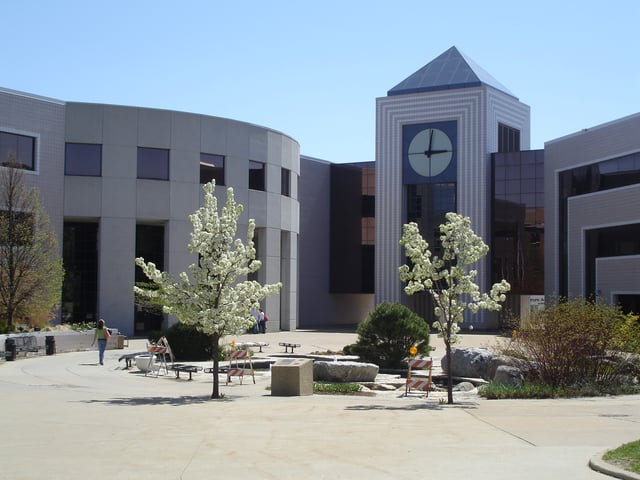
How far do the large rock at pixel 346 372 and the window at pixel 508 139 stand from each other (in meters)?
43.8

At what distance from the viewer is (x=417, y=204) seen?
64562mm

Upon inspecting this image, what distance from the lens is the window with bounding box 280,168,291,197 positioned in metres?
53.8

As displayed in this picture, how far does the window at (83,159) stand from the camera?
147 ft

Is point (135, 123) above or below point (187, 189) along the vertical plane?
above

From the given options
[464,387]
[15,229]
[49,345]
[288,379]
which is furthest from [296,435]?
[15,229]

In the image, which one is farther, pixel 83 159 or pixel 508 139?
pixel 508 139

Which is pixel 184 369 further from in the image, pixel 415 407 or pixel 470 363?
pixel 415 407

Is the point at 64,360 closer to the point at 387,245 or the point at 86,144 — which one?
the point at 86,144

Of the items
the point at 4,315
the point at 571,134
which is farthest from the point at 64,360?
the point at 571,134

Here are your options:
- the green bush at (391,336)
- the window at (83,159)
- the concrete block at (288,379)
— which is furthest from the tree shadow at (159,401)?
the window at (83,159)

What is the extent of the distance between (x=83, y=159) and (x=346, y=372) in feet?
88.3

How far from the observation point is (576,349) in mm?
20359

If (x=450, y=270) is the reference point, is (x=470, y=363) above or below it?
below

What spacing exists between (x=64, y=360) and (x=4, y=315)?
8.22m
